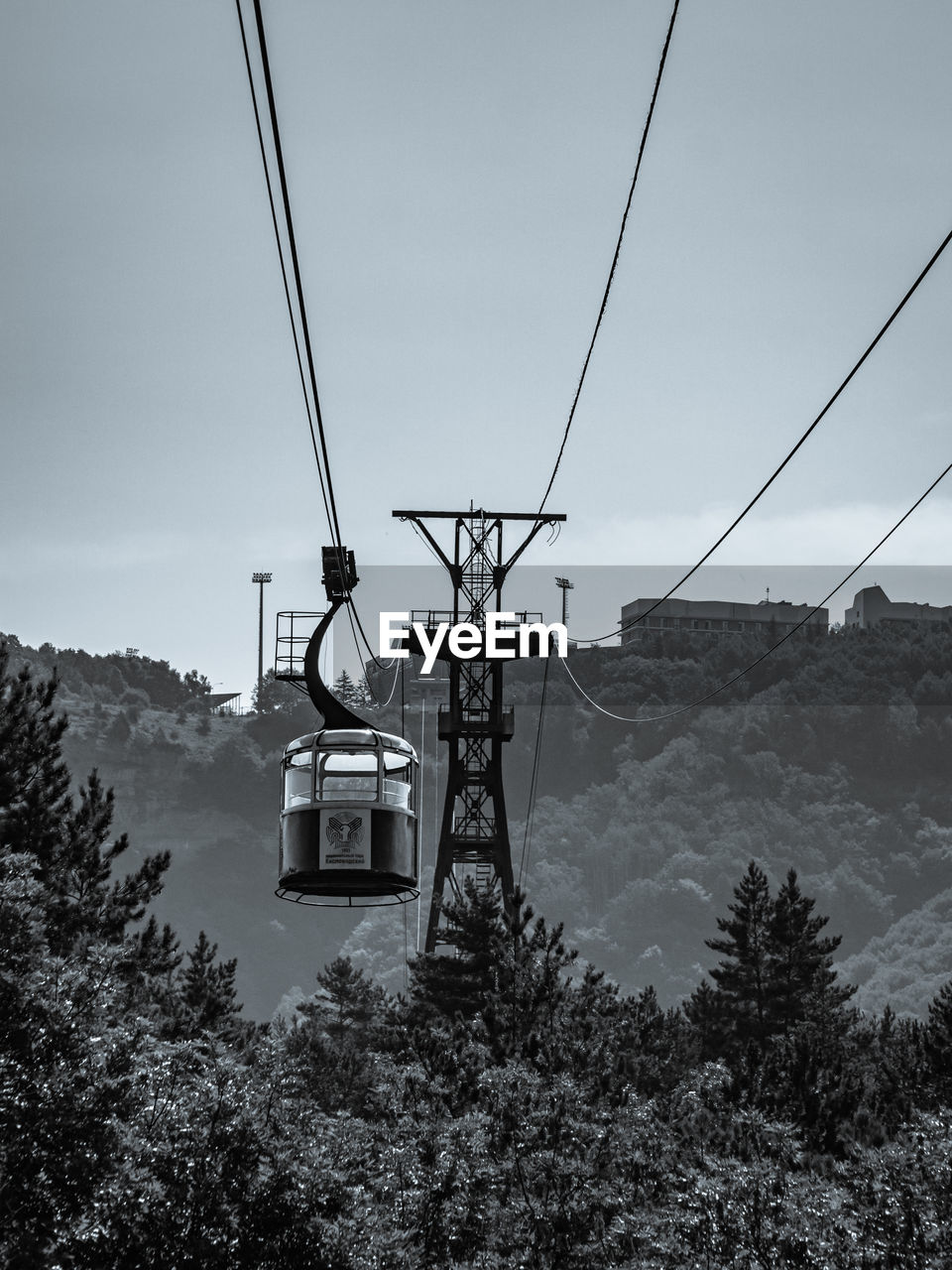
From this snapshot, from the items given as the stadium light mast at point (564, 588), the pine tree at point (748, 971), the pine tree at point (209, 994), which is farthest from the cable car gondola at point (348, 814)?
the stadium light mast at point (564, 588)

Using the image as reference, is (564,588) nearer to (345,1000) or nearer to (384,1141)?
(345,1000)

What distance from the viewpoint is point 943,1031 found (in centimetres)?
4944

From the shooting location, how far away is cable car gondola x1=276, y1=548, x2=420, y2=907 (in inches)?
665

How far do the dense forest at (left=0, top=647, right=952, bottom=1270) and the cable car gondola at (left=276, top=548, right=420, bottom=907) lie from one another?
5.78 meters

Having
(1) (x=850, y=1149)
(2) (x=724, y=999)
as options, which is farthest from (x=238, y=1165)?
(2) (x=724, y=999)

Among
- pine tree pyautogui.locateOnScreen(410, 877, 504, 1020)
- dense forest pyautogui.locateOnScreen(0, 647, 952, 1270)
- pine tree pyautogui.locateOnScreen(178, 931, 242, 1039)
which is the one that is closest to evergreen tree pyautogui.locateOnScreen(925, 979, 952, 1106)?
dense forest pyautogui.locateOnScreen(0, 647, 952, 1270)

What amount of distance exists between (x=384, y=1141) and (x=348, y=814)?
475 inches

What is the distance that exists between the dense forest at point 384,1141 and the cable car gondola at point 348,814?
578 centimetres

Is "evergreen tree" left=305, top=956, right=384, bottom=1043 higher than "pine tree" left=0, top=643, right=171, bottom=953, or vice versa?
"pine tree" left=0, top=643, right=171, bottom=953

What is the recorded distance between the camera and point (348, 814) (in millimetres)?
16922

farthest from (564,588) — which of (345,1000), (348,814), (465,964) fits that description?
(348,814)

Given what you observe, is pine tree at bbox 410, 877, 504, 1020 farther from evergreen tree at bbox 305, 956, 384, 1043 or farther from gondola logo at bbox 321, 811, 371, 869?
evergreen tree at bbox 305, 956, 384, 1043

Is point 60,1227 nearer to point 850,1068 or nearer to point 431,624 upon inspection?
point 431,624

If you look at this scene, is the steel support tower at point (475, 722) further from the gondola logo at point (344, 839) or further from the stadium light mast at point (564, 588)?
the stadium light mast at point (564, 588)
